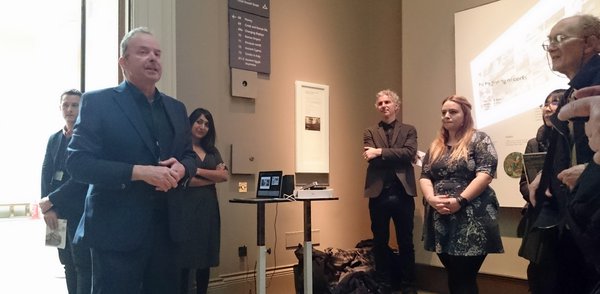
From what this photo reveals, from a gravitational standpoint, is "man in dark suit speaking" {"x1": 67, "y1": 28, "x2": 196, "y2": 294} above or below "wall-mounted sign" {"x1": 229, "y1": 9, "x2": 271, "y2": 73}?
below

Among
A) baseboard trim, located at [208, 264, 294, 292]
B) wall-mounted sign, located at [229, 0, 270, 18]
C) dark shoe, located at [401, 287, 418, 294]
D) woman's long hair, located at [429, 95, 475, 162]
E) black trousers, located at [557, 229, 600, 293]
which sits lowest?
dark shoe, located at [401, 287, 418, 294]

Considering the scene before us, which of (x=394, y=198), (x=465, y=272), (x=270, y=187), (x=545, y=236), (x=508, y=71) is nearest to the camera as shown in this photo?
(x=545, y=236)

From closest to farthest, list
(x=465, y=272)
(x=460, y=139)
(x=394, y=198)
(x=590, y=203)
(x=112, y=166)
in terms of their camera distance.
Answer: (x=590, y=203), (x=112, y=166), (x=465, y=272), (x=460, y=139), (x=394, y=198)

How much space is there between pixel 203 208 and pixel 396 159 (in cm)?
141

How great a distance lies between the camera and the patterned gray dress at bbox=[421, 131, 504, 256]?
2561 millimetres

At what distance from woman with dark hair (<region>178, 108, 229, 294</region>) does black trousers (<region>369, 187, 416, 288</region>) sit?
1221 mm

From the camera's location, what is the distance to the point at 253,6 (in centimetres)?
387

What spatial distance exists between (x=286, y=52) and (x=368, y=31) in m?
1.07

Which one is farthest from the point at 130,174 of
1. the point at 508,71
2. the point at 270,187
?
the point at 508,71

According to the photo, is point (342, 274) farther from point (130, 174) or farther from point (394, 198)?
point (130, 174)

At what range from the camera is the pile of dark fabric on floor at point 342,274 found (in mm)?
3410

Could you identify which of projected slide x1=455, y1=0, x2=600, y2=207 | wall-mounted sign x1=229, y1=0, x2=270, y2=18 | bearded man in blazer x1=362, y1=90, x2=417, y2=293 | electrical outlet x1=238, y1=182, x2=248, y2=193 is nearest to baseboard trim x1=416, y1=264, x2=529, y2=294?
bearded man in blazer x1=362, y1=90, x2=417, y2=293

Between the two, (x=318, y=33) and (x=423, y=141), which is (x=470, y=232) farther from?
(x=318, y=33)

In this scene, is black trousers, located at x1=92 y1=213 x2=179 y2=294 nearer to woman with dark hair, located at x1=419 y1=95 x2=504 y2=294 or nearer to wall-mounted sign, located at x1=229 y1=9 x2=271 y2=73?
woman with dark hair, located at x1=419 y1=95 x2=504 y2=294
